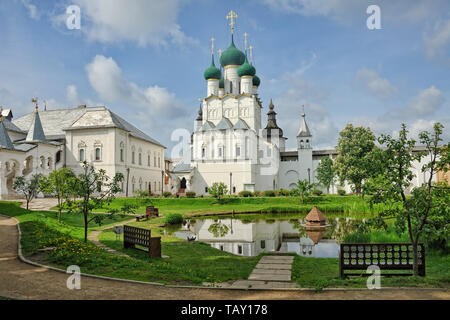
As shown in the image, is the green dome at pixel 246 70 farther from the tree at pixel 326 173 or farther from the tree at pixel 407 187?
the tree at pixel 407 187

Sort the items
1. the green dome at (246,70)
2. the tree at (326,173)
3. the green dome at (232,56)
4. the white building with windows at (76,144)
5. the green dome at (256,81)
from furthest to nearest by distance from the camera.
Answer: the green dome at (256,81) < the green dome at (232,56) < the green dome at (246,70) < the tree at (326,173) < the white building with windows at (76,144)

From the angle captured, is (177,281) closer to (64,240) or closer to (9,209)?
(64,240)

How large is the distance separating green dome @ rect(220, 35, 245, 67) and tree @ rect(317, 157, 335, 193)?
19842mm

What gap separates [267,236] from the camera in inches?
602

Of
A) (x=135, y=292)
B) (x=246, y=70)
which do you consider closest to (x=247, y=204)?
(x=135, y=292)

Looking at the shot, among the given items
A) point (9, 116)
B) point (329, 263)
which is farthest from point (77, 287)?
point (9, 116)

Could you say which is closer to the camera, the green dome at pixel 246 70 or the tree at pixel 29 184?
the tree at pixel 29 184

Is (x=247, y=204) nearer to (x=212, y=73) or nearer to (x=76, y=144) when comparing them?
(x=76, y=144)

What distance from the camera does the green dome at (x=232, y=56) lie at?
4931cm

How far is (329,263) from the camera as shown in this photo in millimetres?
9219

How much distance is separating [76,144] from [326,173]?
30.2 meters

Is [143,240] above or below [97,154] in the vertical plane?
below

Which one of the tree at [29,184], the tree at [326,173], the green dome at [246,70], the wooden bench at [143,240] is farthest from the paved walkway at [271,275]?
the green dome at [246,70]

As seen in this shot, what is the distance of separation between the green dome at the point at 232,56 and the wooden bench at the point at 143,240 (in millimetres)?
42668
